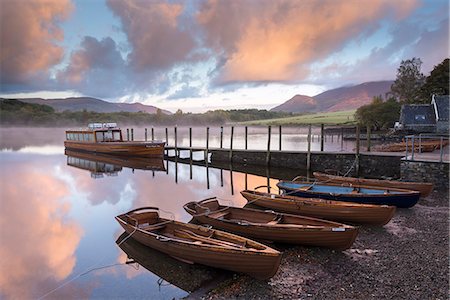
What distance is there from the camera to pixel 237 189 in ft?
58.2

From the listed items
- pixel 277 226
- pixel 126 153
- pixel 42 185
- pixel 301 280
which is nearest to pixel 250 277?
pixel 301 280

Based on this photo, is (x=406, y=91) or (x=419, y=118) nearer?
(x=419, y=118)

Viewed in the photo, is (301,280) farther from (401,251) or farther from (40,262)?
(40,262)

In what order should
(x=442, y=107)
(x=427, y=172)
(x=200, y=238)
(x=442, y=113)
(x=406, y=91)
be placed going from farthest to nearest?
(x=406, y=91) < (x=442, y=107) < (x=442, y=113) < (x=427, y=172) < (x=200, y=238)

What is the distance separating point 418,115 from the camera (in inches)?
1535

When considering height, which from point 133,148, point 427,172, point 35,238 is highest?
point 133,148

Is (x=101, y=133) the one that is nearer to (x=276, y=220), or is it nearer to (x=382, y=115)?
(x=276, y=220)

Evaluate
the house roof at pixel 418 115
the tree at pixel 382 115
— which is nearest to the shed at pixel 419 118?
the house roof at pixel 418 115

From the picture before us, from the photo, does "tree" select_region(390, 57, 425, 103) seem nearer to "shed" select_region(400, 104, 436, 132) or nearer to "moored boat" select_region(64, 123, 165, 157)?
"shed" select_region(400, 104, 436, 132)

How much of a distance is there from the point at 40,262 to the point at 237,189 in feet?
34.6

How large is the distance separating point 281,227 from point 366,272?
2117mm

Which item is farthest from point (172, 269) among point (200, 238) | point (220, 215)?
point (220, 215)

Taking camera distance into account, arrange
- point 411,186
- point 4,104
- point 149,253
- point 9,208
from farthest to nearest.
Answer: point 4,104, point 9,208, point 411,186, point 149,253

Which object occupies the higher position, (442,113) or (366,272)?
(442,113)
